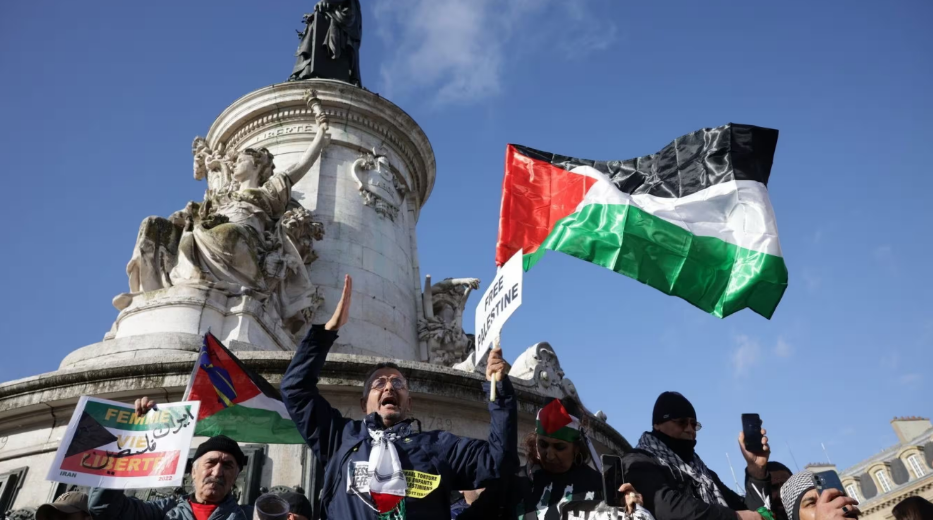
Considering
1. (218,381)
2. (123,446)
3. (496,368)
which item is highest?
(218,381)

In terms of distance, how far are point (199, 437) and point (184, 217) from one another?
4.13 m

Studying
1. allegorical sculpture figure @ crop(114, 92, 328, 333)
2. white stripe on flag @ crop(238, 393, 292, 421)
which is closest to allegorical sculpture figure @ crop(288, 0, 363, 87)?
allegorical sculpture figure @ crop(114, 92, 328, 333)

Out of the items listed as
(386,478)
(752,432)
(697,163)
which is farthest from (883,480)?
(386,478)

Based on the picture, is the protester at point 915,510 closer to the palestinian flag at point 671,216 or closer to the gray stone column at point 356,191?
the palestinian flag at point 671,216

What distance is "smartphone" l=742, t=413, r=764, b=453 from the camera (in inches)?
177

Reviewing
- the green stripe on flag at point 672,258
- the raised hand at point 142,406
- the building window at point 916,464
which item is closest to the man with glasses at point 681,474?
the green stripe on flag at point 672,258

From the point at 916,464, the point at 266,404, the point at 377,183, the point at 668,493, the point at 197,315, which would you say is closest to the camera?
the point at 668,493

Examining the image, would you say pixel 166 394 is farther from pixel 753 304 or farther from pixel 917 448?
pixel 917 448

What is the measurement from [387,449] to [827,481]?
7.24ft

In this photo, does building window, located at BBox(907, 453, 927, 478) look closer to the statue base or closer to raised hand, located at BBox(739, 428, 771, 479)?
the statue base

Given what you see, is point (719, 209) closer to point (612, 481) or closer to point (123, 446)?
point (612, 481)

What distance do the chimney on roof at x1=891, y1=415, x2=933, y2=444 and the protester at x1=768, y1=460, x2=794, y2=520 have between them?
4067cm

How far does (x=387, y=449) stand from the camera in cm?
391

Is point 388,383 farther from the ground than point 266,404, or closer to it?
closer to it
